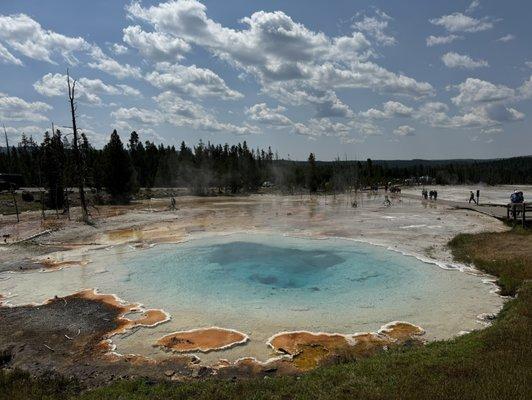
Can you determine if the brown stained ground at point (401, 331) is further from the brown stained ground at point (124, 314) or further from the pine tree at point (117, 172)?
the pine tree at point (117, 172)

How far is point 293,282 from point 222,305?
3802 mm

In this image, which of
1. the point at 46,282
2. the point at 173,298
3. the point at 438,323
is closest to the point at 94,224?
the point at 46,282

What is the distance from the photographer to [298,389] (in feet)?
21.5

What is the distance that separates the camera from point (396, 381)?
6402mm

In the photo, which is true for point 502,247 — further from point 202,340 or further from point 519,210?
point 202,340

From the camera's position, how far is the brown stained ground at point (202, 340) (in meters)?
9.26

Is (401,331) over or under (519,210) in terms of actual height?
under

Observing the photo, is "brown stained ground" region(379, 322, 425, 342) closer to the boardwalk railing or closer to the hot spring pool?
the hot spring pool

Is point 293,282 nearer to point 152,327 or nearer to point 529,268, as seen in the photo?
point 152,327

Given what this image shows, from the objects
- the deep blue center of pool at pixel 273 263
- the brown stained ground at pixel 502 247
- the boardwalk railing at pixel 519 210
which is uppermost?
the boardwalk railing at pixel 519 210

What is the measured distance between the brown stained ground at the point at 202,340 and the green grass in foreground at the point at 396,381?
6.23 feet

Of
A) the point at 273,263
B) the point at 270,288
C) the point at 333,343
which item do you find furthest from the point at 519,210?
the point at 333,343

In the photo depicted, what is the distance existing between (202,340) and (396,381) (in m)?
4.78

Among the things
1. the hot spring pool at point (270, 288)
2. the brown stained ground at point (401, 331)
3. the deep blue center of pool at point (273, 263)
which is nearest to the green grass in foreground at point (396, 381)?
the brown stained ground at point (401, 331)
